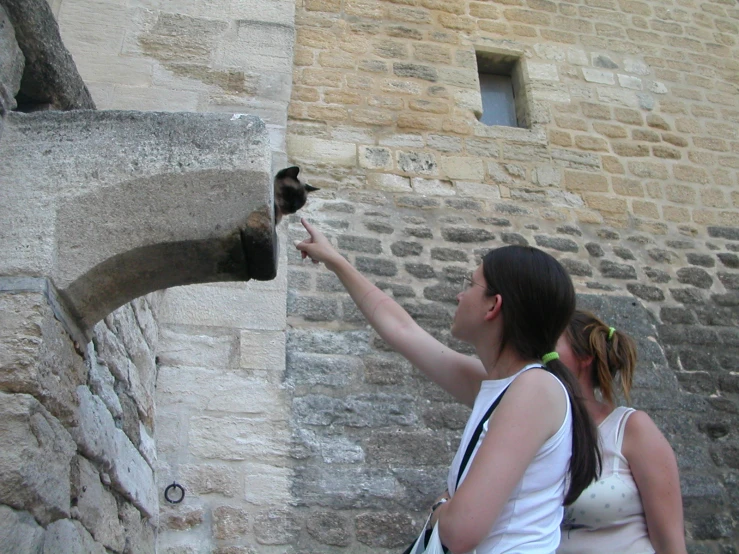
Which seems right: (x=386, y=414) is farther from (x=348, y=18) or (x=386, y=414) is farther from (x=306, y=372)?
(x=348, y=18)

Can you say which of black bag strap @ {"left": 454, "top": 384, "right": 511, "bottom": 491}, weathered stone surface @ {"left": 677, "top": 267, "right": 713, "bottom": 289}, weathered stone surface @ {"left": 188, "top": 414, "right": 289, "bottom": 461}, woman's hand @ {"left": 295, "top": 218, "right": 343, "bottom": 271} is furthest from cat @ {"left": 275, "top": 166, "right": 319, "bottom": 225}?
weathered stone surface @ {"left": 677, "top": 267, "right": 713, "bottom": 289}

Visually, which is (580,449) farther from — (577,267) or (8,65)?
(577,267)

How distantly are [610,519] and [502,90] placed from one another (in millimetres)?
3390

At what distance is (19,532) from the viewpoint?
1.21m

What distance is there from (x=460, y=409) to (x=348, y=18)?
2.52 meters

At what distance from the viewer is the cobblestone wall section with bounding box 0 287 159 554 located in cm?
122

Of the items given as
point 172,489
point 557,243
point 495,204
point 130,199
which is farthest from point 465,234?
point 130,199

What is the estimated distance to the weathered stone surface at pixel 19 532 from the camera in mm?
1163

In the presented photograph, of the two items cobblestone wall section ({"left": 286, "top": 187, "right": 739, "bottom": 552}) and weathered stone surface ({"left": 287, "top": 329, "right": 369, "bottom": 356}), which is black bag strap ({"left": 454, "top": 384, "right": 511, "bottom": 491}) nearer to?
cobblestone wall section ({"left": 286, "top": 187, "right": 739, "bottom": 552})

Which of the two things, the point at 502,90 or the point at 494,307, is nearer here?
the point at 494,307

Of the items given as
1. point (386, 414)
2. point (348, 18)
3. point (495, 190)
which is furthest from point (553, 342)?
point (348, 18)

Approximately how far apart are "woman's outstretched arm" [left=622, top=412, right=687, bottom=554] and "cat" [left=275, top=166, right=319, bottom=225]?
1.04 meters

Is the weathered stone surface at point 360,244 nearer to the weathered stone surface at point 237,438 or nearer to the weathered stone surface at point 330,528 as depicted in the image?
the weathered stone surface at point 237,438

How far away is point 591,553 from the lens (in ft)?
5.74
